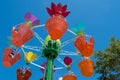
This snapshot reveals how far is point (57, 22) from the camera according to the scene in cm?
1134

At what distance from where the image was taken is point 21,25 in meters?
12.2

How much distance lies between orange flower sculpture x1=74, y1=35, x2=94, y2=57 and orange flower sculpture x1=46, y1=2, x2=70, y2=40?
970 millimetres

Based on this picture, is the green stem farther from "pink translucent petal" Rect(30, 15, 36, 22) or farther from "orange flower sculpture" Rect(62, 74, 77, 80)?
"pink translucent petal" Rect(30, 15, 36, 22)

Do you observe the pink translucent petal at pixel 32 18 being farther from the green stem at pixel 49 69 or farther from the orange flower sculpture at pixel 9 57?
the green stem at pixel 49 69

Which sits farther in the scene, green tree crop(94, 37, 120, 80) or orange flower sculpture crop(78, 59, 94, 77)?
green tree crop(94, 37, 120, 80)

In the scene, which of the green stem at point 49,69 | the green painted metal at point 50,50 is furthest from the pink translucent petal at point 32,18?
the green stem at point 49,69

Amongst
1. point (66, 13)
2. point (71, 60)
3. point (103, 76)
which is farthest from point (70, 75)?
point (103, 76)

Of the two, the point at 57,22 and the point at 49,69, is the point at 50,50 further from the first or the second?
the point at 57,22

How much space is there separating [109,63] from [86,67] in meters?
4.16

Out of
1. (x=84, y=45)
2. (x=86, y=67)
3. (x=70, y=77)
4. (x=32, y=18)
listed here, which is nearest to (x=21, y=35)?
(x=32, y=18)

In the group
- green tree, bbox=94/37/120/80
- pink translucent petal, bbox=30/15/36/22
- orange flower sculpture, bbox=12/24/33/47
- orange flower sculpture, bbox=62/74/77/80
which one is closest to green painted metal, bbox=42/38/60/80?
orange flower sculpture, bbox=12/24/33/47

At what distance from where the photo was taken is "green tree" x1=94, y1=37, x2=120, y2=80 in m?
16.2

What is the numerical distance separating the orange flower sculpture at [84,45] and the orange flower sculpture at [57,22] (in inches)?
38.2

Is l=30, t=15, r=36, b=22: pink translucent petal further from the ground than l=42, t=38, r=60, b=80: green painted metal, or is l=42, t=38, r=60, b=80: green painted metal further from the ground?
l=30, t=15, r=36, b=22: pink translucent petal
